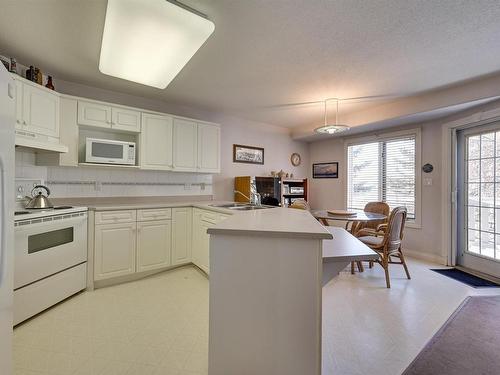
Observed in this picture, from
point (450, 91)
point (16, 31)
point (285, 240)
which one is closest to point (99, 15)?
point (16, 31)

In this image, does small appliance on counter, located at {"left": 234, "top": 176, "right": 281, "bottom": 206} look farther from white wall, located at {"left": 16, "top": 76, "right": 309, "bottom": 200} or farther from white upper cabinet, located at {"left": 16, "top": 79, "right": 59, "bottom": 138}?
white upper cabinet, located at {"left": 16, "top": 79, "right": 59, "bottom": 138}

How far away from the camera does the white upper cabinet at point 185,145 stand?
3312 mm

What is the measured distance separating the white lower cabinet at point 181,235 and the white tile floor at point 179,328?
399 mm

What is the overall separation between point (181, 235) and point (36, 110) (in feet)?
6.63

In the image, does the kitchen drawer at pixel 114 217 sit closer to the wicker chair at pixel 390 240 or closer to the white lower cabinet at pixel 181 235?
the white lower cabinet at pixel 181 235

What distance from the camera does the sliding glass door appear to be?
2.99 meters

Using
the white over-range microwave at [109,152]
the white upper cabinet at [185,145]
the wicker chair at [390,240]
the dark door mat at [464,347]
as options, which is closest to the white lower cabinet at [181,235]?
the white upper cabinet at [185,145]

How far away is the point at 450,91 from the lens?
2934 millimetres

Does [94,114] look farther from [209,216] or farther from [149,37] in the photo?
[209,216]

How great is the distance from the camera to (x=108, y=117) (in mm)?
2812

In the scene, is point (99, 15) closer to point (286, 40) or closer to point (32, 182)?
point (286, 40)

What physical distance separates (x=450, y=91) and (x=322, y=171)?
2639mm

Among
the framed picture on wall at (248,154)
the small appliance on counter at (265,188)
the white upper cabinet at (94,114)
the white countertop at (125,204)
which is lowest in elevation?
the white countertop at (125,204)

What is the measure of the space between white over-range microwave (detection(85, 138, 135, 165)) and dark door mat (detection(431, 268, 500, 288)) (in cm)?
434
